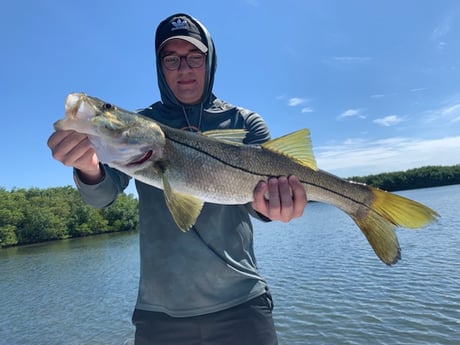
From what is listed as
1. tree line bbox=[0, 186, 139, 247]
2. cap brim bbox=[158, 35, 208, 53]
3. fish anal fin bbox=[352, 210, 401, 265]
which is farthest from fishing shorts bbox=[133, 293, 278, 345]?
tree line bbox=[0, 186, 139, 247]

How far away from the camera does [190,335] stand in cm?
279

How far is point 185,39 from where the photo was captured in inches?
134

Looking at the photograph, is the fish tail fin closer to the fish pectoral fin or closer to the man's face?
the fish pectoral fin

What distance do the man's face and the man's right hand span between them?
46.3 inches

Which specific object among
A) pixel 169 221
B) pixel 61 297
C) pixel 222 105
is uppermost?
pixel 222 105

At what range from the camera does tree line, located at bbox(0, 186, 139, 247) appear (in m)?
68.1

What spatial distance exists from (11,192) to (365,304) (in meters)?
82.7

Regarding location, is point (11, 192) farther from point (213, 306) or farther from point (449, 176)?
point (449, 176)

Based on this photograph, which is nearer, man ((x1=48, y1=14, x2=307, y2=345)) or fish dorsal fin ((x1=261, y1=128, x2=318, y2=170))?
man ((x1=48, y1=14, x2=307, y2=345))

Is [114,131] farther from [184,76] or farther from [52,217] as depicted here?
[52,217]

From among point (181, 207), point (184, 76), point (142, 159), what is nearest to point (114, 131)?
point (142, 159)

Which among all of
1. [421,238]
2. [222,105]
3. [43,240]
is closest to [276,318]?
[222,105]

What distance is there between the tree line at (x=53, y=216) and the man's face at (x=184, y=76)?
63823mm

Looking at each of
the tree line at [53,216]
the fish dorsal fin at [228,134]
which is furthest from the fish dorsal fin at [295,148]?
the tree line at [53,216]
